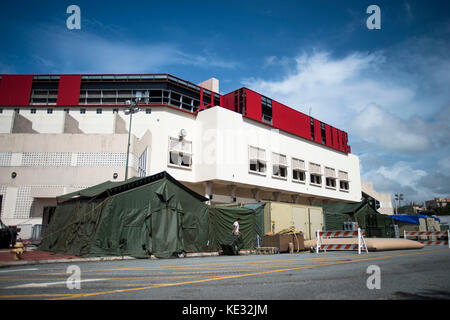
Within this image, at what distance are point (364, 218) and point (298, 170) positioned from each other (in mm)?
11827

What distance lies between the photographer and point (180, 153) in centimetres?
3034

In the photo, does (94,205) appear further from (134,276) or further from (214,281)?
(214,281)

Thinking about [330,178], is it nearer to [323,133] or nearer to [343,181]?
[343,181]

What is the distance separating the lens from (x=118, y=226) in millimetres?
12484

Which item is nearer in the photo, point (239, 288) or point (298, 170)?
point (239, 288)

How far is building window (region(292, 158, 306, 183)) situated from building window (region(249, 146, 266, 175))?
5514mm

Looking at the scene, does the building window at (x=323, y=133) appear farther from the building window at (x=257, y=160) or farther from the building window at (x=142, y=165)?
the building window at (x=142, y=165)

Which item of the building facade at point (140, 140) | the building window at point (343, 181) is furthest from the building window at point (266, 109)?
the building window at point (343, 181)

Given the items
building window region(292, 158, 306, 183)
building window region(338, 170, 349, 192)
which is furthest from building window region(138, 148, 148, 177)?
building window region(338, 170, 349, 192)

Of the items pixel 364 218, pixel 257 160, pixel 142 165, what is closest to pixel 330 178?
pixel 257 160

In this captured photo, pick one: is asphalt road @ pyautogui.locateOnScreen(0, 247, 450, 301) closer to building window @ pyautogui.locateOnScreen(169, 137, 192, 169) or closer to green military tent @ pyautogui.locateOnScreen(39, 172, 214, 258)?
green military tent @ pyautogui.locateOnScreen(39, 172, 214, 258)

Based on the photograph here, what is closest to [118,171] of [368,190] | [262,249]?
[262,249]

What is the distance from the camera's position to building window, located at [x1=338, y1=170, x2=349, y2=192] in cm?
4542

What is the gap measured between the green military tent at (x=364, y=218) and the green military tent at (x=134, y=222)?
1485 cm
